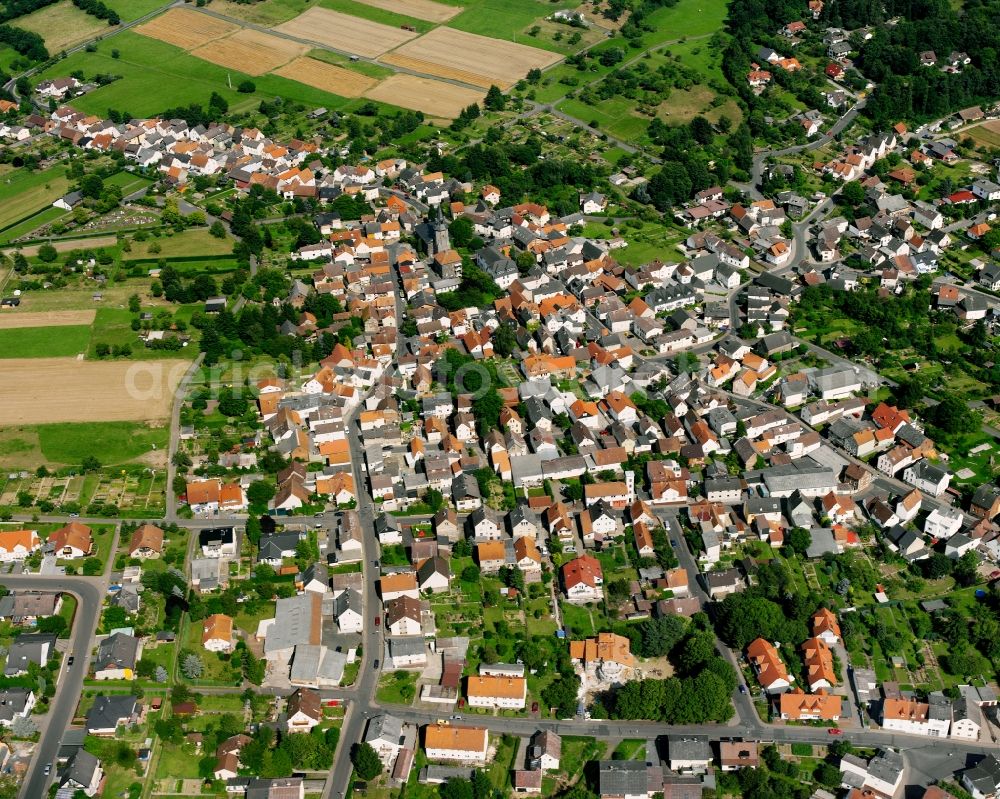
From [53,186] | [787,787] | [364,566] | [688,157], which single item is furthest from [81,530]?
[688,157]

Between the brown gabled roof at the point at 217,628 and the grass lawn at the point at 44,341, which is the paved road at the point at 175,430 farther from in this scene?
the brown gabled roof at the point at 217,628

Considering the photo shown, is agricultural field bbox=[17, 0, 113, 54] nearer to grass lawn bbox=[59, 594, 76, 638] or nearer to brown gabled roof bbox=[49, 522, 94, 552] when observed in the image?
brown gabled roof bbox=[49, 522, 94, 552]

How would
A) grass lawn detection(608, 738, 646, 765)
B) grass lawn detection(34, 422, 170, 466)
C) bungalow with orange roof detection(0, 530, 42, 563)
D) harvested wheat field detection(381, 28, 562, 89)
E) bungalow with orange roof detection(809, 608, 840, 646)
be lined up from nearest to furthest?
grass lawn detection(608, 738, 646, 765)
bungalow with orange roof detection(809, 608, 840, 646)
bungalow with orange roof detection(0, 530, 42, 563)
grass lawn detection(34, 422, 170, 466)
harvested wheat field detection(381, 28, 562, 89)

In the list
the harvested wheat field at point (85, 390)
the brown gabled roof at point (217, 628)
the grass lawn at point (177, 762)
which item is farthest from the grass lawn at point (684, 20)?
the grass lawn at point (177, 762)

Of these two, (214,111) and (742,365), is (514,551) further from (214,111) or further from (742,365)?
(214,111)

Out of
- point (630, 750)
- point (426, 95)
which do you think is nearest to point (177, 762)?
point (630, 750)

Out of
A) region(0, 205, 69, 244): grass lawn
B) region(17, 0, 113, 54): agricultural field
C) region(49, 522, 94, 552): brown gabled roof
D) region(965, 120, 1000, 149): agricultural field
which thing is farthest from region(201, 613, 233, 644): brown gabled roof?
region(17, 0, 113, 54): agricultural field

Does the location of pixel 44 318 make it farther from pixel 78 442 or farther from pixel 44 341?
pixel 78 442
